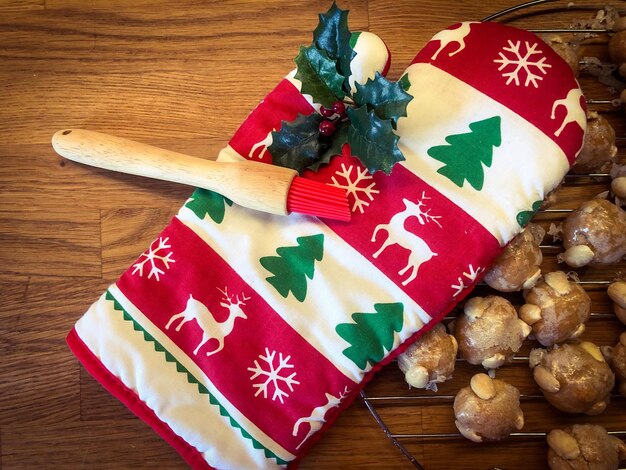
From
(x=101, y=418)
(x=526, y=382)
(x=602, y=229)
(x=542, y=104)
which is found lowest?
(x=101, y=418)

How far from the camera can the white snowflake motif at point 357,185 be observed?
770 millimetres

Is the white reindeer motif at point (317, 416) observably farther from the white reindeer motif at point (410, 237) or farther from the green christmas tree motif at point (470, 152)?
the green christmas tree motif at point (470, 152)

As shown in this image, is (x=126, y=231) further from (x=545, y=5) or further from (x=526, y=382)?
(x=545, y=5)

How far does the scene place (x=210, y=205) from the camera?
778 millimetres

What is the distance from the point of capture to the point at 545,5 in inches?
35.7

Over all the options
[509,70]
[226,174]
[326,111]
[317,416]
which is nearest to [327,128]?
[326,111]

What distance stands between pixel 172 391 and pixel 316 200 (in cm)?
30

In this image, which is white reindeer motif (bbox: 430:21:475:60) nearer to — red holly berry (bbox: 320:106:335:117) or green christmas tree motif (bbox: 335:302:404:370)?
red holly berry (bbox: 320:106:335:117)

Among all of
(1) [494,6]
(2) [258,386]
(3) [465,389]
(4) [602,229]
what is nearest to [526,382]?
(3) [465,389]

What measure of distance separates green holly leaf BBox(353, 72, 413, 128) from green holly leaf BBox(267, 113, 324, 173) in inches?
2.9

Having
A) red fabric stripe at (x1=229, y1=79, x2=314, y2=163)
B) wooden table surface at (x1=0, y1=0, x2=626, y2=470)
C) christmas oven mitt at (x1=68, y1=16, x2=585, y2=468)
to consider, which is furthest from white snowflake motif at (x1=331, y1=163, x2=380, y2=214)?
wooden table surface at (x1=0, y1=0, x2=626, y2=470)

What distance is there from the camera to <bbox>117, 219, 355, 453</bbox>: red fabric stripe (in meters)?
0.74

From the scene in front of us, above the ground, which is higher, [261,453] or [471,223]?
[471,223]

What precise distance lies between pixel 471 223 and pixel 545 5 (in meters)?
0.41
